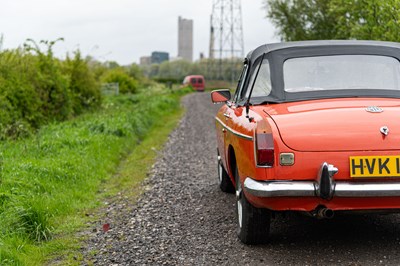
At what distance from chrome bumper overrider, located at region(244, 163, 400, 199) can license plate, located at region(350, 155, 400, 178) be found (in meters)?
0.07

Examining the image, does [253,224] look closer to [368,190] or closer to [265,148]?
[265,148]

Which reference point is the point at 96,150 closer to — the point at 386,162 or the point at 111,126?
the point at 111,126

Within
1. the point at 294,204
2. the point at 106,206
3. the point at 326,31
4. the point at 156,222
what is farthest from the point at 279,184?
the point at 326,31

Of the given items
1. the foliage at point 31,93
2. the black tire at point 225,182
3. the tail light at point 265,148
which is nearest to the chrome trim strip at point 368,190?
the tail light at point 265,148

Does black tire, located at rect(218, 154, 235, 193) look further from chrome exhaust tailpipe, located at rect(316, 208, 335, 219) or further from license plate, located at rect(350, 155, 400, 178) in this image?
license plate, located at rect(350, 155, 400, 178)

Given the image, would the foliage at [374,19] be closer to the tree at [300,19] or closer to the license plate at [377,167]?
the license plate at [377,167]

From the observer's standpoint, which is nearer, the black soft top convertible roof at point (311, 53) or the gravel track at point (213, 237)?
the gravel track at point (213, 237)

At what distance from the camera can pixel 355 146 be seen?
4637 mm

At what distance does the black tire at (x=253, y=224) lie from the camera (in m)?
5.29

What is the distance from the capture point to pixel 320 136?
470 cm

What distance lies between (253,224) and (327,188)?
0.99 meters

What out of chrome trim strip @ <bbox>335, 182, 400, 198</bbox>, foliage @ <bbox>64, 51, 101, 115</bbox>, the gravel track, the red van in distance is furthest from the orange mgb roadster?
the red van in distance

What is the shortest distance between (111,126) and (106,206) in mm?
7298

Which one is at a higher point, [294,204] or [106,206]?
[294,204]
